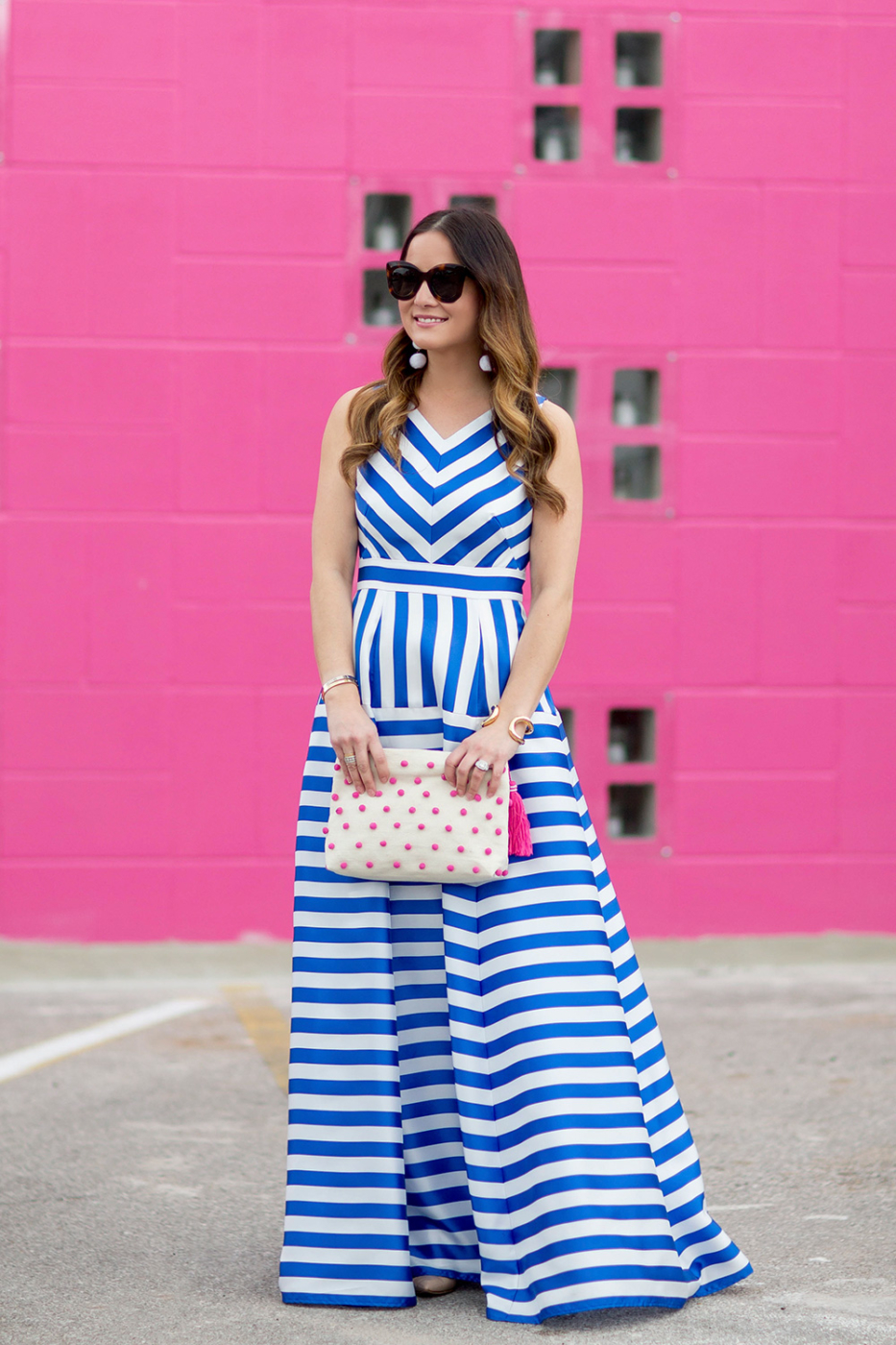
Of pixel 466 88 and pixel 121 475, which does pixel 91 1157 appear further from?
pixel 466 88

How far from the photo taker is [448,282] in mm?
2635

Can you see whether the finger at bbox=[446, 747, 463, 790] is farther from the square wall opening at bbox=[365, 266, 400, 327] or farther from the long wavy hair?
the square wall opening at bbox=[365, 266, 400, 327]

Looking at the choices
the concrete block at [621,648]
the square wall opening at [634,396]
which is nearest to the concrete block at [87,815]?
the concrete block at [621,648]

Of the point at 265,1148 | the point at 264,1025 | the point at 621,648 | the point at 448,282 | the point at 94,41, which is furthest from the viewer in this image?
the point at 621,648

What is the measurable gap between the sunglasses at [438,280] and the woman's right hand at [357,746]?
2.24 feet

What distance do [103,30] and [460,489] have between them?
364 cm

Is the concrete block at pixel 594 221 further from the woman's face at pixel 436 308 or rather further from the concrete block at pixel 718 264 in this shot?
the woman's face at pixel 436 308

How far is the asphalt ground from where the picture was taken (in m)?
2.59

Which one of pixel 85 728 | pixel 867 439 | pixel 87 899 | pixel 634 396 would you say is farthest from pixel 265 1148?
pixel 867 439

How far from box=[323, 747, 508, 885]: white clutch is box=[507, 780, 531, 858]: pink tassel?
36mm

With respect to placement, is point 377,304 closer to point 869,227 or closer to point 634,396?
point 634,396

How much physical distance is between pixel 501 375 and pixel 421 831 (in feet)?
2.51

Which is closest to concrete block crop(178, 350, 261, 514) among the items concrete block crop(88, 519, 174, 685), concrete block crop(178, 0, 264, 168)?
concrete block crop(88, 519, 174, 685)

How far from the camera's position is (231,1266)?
112 inches
